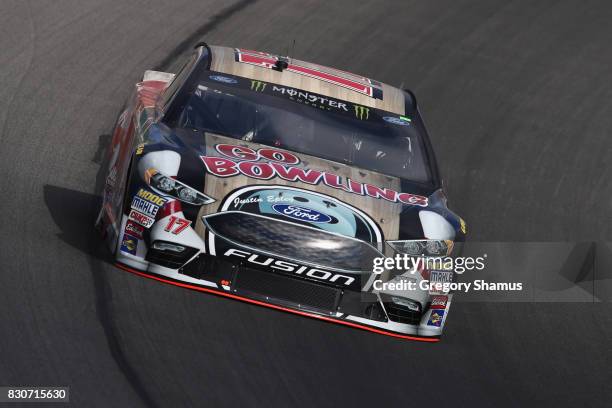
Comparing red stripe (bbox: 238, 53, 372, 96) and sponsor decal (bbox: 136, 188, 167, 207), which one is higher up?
red stripe (bbox: 238, 53, 372, 96)

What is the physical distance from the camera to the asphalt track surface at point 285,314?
708 centimetres

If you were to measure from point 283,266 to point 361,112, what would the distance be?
6.60ft

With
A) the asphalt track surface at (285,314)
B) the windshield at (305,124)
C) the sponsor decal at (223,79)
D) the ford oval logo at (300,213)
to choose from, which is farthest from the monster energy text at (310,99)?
the asphalt track surface at (285,314)

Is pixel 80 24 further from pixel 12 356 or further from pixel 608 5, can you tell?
pixel 608 5

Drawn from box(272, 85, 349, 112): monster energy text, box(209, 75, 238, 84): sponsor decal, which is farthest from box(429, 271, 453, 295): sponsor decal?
box(209, 75, 238, 84): sponsor decal

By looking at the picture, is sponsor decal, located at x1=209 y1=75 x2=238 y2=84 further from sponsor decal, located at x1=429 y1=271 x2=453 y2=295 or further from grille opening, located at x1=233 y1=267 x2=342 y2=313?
sponsor decal, located at x1=429 y1=271 x2=453 y2=295

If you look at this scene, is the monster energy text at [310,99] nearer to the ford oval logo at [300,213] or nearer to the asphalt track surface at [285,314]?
the ford oval logo at [300,213]

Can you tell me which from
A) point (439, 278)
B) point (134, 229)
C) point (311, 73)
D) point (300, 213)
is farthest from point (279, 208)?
point (311, 73)

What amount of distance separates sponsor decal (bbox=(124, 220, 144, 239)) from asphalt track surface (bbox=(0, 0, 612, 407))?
0.56m

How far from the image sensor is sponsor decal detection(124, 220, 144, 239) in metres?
7.36

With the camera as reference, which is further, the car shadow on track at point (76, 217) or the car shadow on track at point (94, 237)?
the car shadow on track at point (76, 217)

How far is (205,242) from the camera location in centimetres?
724

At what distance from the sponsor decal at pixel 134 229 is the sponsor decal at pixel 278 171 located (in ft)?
1.93

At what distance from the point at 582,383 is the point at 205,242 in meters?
2.89
